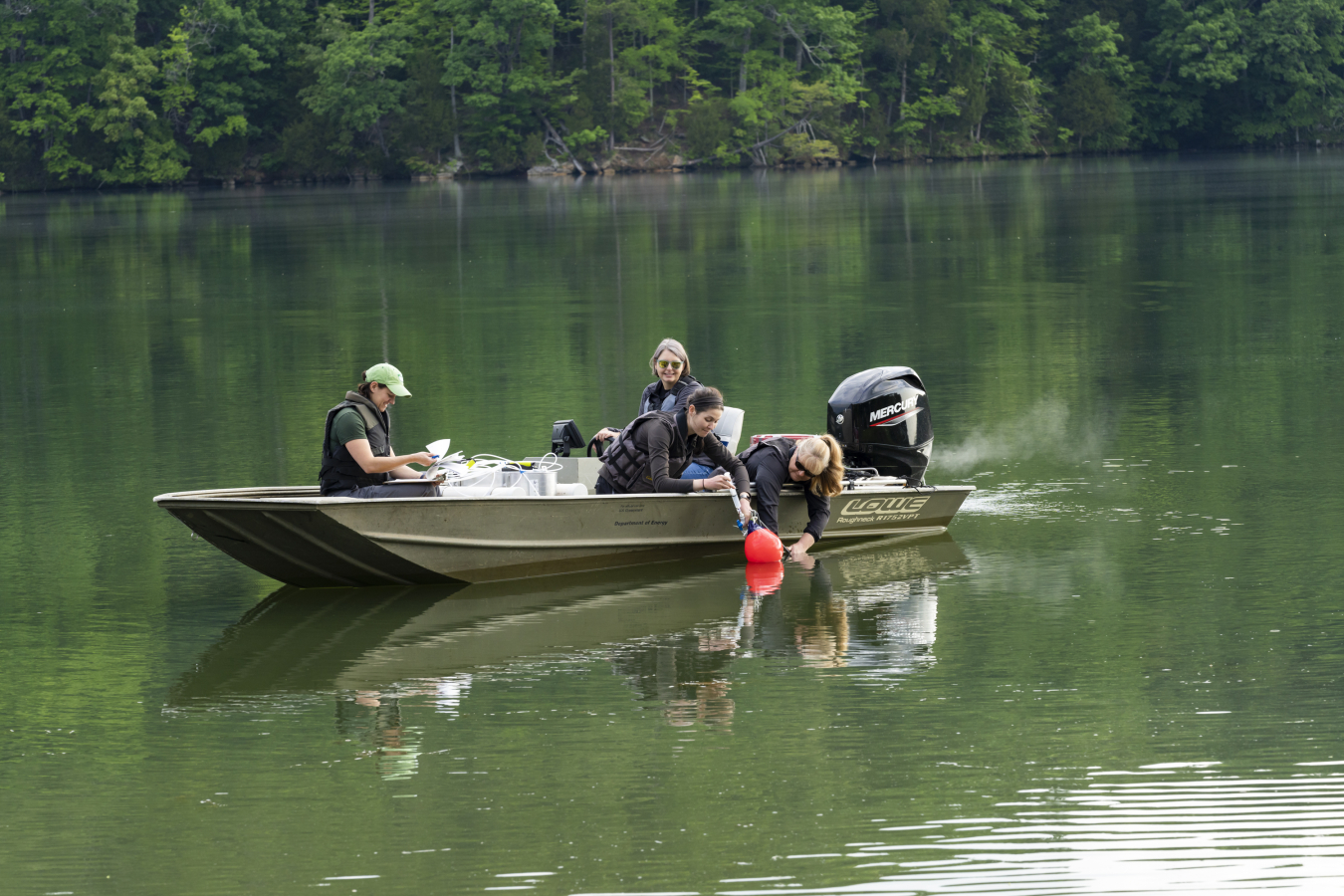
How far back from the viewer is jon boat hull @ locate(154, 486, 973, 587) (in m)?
10.1

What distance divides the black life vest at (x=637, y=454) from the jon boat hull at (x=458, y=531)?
195 mm

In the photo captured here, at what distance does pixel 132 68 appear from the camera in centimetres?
7919

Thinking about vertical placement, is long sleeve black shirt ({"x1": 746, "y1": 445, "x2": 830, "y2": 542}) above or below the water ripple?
above

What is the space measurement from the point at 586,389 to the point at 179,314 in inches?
466

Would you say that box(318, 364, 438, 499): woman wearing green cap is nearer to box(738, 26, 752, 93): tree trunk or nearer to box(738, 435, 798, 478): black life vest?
box(738, 435, 798, 478): black life vest

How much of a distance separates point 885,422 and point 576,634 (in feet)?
9.75

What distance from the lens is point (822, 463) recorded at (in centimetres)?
1099

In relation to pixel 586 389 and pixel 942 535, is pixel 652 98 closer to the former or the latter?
pixel 586 389

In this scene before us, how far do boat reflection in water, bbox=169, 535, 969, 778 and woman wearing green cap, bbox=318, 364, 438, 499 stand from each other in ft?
2.19

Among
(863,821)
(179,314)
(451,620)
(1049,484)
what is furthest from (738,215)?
(863,821)

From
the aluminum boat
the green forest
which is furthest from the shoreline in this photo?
the aluminum boat

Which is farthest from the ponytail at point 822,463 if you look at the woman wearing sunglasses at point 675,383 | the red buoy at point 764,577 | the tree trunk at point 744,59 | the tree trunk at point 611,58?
the tree trunk at point 744,59

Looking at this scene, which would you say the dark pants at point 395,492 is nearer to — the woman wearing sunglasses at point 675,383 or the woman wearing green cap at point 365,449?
the woman wearing green cap at point 365,449

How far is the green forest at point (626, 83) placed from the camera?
8125 centimetres
